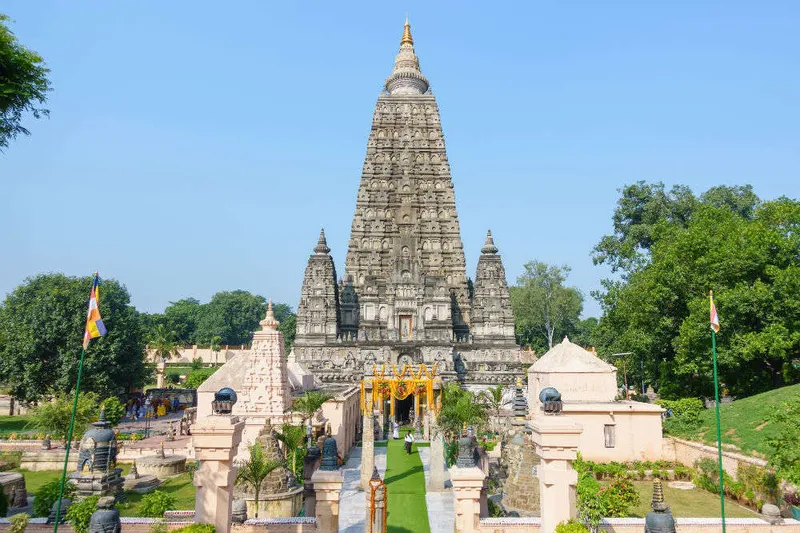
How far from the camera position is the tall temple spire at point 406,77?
62.2m

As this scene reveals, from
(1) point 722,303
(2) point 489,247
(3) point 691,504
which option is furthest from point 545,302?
(3) point 691,504

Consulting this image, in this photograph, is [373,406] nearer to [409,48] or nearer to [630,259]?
[630,259]

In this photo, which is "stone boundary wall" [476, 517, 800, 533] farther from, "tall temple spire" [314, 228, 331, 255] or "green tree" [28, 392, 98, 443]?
"tall temple spire" [314, 228, 331, 255]

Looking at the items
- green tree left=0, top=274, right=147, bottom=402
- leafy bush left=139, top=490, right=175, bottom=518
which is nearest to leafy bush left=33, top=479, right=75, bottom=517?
leafy bush left=139, top=490, right=175, bottom=518

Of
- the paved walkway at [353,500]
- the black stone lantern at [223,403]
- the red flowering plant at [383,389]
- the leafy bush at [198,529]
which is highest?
the black stone lantern at [223,403]

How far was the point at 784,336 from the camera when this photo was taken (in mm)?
26828

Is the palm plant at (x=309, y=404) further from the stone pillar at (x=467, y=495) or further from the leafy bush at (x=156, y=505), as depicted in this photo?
the stone pillar at (x=467, y=495)

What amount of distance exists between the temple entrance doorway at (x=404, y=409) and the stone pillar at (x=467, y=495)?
93.3 ft

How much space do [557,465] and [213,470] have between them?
620cm

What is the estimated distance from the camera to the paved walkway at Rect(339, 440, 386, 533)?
1543 cm

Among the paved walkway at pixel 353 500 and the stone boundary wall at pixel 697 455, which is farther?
the stone boundary wall at pixel 697 455

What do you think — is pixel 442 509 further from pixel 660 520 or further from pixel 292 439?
pixel 660 520

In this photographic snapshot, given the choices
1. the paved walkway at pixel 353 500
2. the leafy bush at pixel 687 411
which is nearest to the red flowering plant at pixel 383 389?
the paved walkway at pixel 353 500

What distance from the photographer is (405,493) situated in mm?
19375
